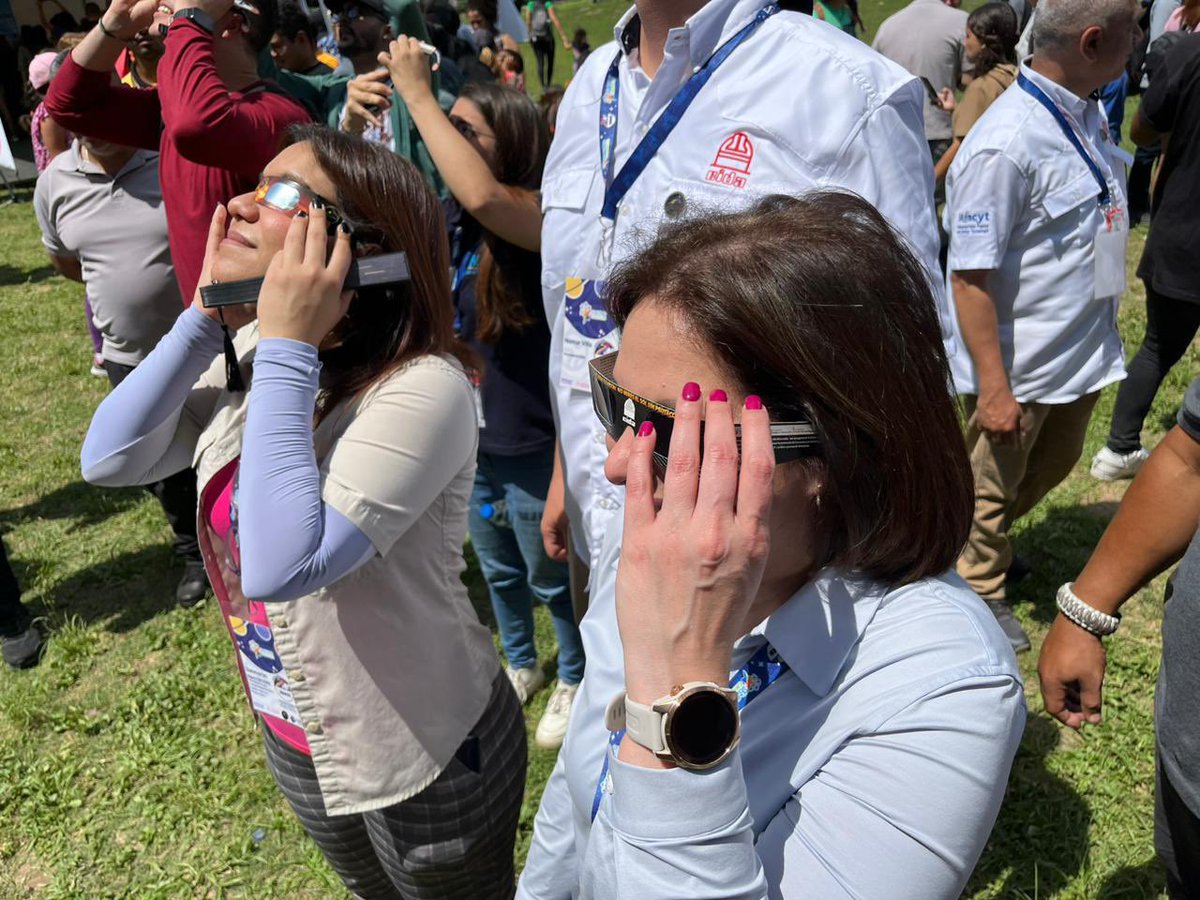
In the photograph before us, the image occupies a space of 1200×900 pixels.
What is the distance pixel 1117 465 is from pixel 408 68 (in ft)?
13.0

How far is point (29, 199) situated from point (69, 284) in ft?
18.7

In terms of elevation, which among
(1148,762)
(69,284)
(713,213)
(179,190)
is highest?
(713,213)

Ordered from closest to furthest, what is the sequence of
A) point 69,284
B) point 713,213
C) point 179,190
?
point 713,213 < point 179,190 < point 69,284

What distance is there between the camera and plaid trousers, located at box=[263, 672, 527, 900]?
1.98 meters

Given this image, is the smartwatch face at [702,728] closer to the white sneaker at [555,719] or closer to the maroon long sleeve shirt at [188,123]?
the white sneaker at [555,719]

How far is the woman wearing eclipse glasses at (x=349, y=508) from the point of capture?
172 centimetres

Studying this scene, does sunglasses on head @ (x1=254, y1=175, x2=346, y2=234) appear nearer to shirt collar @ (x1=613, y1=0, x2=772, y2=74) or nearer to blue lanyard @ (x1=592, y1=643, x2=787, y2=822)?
shirt collar @ (x1=613, y1=0, x2=772, y2=74)

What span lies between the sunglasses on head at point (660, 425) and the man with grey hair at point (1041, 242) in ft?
7.46

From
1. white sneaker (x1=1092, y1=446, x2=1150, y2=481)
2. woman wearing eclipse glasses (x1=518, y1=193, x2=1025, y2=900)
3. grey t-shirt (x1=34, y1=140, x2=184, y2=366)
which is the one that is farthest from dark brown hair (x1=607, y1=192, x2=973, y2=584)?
white sneaker (x1=1092, y1=446, x2=1150, y2=481)

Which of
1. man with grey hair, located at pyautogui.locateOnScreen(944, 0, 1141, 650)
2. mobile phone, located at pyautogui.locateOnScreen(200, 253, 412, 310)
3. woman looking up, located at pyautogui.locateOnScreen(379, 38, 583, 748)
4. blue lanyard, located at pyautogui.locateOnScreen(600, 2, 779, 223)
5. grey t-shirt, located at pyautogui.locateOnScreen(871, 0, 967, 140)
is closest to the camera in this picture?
mobile phone, located at pyautogui.locateOnScreen(200, 253, 412, 310)

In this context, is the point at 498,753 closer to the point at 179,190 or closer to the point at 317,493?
the point at 317,493

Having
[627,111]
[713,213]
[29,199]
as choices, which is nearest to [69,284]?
[29,199]

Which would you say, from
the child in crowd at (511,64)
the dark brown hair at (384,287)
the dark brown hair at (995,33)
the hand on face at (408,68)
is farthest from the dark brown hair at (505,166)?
the child in crowd at (511,64)

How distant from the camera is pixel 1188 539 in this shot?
1.97 meters
